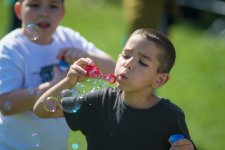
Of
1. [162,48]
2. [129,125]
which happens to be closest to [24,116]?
[129,125]

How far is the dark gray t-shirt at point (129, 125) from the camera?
2809mm

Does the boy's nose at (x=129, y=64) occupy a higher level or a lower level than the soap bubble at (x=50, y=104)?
higher

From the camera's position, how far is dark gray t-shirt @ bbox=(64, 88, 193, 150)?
2809mm

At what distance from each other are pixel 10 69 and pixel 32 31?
24cm

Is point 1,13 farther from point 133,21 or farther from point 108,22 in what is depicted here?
point 133,21

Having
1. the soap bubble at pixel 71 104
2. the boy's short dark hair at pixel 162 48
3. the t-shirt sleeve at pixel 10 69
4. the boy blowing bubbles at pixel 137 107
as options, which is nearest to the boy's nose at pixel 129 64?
the boy blowing bubbles at pixel 137 107

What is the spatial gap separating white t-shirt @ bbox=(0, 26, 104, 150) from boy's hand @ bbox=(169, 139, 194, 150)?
0.84 meters

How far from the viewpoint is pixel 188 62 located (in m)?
8.30

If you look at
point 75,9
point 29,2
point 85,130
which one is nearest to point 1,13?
point 75,9

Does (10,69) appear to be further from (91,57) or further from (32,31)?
(91,57)

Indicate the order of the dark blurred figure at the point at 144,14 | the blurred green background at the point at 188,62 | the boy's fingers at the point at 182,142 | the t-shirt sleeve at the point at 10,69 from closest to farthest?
the boy's fingers at the point at 182,142 → the t-shirt sleeve at the point at 10,69 → the dark blurred figure at the point at 144,14 → the blurred green background at the point at 188,62

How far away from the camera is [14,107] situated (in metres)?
3.33

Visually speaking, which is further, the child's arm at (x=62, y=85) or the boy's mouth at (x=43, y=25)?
the boy's mouth at (x=43, y=25)

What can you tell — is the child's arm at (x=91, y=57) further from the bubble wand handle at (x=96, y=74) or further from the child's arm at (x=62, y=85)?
the bubble wand handle at (x=96, y=74)
